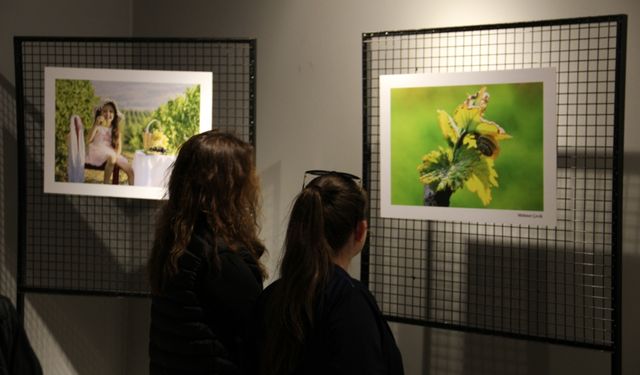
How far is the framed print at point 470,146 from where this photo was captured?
2.20 m

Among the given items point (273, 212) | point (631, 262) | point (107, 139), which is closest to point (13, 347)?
point (107, 139)

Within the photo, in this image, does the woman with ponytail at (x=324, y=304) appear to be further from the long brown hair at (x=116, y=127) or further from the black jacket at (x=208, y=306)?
the long brown hair at (x=116, y=127)

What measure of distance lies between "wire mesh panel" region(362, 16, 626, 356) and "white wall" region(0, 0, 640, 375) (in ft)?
0.36

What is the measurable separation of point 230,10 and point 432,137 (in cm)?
131

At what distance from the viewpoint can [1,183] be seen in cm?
294

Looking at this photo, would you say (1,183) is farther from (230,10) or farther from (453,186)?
(453,186)

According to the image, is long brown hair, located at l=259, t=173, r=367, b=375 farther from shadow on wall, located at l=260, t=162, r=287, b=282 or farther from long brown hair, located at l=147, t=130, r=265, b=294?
shadow on wall, located at l=260, t=162, r=287, b=282

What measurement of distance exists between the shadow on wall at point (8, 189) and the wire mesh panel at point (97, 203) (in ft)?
0.21

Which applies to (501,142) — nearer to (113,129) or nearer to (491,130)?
Answer: (491,130)

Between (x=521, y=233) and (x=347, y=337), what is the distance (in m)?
1.25

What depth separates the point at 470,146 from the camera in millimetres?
2305

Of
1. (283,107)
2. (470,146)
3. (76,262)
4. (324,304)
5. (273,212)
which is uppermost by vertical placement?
(283,107)

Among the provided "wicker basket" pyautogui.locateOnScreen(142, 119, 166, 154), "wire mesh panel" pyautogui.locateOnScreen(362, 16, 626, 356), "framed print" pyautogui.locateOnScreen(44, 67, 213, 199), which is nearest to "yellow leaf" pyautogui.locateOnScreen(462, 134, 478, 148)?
"wire mesh panel" pyautogui.locateOnScreen(362, 16, 626, 356)

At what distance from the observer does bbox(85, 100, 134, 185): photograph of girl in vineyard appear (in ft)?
9.18
